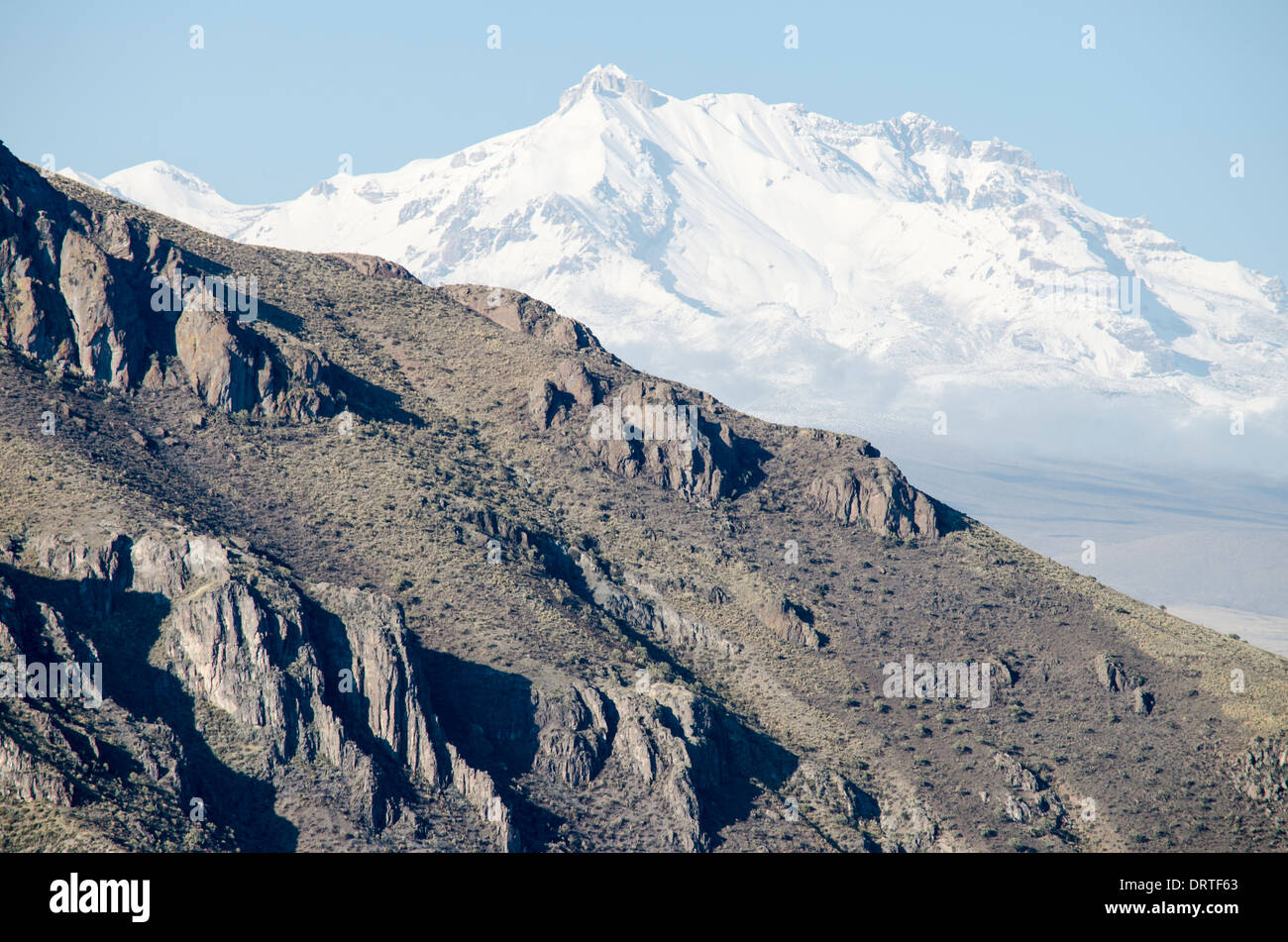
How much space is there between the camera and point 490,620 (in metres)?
106

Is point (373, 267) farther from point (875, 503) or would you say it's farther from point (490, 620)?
point (490, 620)

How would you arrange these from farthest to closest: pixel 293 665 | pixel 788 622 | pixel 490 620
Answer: pixel 788 622 < pixel 490 620 < pixel 293 665

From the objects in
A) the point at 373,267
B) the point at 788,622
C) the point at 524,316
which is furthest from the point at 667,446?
the point at 373,267

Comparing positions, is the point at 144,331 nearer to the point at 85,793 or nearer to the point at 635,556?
the point at 635,556

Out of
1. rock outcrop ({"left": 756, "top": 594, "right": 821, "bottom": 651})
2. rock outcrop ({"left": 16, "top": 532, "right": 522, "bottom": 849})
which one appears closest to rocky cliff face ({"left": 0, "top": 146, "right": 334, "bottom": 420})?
rock outcrop ({"left": 16, "top": 532, "right": 522, "bottom": 849})

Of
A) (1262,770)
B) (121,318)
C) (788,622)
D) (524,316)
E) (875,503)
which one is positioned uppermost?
(524,316)

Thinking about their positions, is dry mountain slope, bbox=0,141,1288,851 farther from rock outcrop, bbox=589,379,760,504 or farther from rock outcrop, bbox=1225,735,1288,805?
rock outcrop, bbox=589,379,760,504

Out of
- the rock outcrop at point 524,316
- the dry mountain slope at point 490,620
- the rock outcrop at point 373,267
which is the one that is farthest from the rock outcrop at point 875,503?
the rock outcrop at point 373,267

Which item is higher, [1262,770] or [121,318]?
[121,318]

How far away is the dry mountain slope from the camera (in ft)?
290

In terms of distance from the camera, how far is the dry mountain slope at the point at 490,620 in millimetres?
88438

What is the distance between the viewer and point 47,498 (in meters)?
98.8
